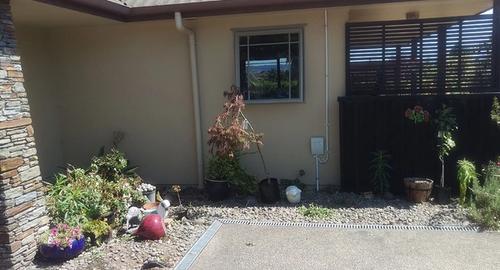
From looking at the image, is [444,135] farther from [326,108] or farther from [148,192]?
[148,192]

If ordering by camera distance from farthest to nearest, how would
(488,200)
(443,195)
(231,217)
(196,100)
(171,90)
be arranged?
(171,90) → (196,100) → (443,195) → (231,217) → (488,200)

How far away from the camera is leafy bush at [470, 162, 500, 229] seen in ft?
15.9

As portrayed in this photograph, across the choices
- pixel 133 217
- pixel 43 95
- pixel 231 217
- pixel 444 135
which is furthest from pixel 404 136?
pixel 43 95

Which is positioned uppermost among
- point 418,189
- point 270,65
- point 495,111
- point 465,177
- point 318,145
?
point 270,65

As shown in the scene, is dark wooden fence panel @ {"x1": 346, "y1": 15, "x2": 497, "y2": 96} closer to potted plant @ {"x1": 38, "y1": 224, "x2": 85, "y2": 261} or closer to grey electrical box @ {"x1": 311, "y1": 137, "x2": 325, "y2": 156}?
grey electrical box @ {"x1": 311, "y1": 137, "x2": 325, "y2": 156}

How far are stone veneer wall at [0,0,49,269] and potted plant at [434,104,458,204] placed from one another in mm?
4970

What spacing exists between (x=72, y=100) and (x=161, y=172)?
6.44 feet

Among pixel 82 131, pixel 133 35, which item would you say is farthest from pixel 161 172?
pixel 133 35

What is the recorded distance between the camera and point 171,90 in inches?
264

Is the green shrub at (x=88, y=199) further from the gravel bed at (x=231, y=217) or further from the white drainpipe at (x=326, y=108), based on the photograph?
the white drainpipe at (x=326, y=108)

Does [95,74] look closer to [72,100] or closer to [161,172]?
[72,100]

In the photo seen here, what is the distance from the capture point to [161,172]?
698 cm

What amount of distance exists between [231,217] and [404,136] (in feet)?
8.99

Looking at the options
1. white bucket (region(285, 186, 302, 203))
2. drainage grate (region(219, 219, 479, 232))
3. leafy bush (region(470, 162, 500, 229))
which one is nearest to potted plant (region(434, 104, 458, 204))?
leafy bush (region(470, 162, 500, 229))
